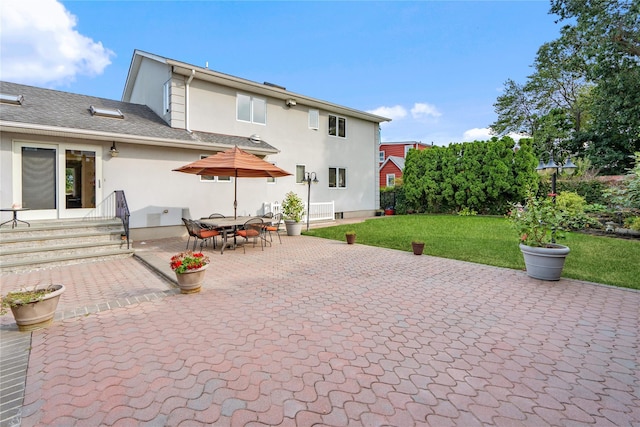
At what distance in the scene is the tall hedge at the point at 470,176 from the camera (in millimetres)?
16109

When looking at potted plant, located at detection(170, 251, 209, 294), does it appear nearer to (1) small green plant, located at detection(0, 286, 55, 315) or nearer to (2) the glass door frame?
(1) small green plant, located at detection(0, 286, 55, 315)

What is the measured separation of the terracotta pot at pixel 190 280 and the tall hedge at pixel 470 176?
16.3 meters

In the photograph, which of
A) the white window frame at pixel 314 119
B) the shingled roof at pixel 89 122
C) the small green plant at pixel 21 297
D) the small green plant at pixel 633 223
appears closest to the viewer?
the small green plant at pixel 21 297

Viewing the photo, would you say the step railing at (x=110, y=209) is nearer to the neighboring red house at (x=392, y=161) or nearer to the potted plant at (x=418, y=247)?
the potted plant at (x=418, y=247)

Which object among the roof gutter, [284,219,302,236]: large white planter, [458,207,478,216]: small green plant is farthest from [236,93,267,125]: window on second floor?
[458,207,478,216]: small green plant

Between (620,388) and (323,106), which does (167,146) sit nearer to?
(323,106)

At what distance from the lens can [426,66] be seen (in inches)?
610

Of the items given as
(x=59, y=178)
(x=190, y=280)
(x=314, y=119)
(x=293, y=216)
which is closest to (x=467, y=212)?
(x=314, y=119)

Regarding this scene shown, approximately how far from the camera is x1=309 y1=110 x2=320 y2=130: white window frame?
1574cm

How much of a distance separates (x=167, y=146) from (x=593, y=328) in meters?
11.4

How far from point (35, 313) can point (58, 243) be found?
4814mm

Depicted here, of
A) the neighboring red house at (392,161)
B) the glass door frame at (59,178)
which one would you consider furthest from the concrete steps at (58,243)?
the neighboring red house at (392,161)

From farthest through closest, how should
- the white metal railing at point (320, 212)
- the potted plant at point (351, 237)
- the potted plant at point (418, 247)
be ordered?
the white metal railing at point (320, 212)
the potted plant at point (351, 237)
the potted plant at point (418, 247)

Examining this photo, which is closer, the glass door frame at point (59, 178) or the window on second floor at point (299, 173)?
the glass door frame at point (59, 178)
